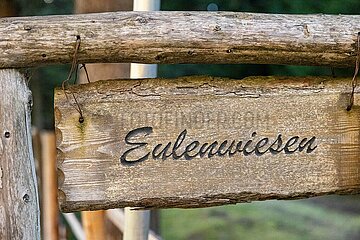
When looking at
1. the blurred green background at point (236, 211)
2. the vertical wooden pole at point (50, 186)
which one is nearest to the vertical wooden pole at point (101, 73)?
the vertical wooden pole at point (50, 186)

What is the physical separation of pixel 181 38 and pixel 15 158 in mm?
355

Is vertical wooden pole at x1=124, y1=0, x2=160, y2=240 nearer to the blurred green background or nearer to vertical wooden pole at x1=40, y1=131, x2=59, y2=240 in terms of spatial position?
vertical wooden pole at x1=40, y1=131, x2=59, y2=240

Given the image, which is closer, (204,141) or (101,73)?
(204,141)

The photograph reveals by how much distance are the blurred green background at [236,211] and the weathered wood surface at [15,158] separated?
2480 millimetres

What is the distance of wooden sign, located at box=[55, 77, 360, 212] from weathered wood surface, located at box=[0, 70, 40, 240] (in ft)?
0.21

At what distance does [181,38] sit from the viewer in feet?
3.72

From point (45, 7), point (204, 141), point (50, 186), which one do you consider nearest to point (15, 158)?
point (204, 141)

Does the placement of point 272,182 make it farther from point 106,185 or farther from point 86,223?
point 86,223

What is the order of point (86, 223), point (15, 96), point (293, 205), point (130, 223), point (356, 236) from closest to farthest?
point (15, 96) < point (130, 223) < point (86, 223) < point (356, 236) < point (293, 205)

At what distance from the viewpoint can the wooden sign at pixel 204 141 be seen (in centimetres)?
113

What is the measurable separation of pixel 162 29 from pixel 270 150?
0.29m

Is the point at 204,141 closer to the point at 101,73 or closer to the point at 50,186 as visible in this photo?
the point at 101,73

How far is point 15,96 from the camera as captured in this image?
1.12m

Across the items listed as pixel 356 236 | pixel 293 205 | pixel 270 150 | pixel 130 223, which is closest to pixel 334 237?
pixel 356 236
